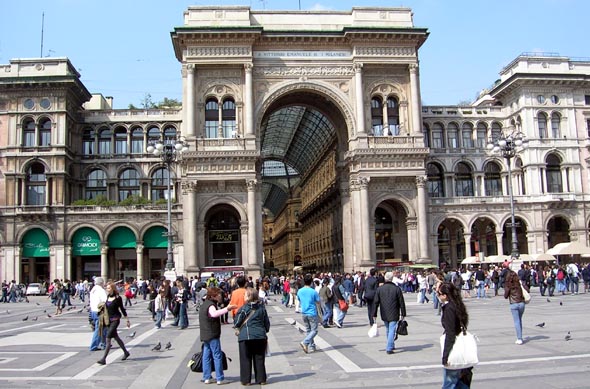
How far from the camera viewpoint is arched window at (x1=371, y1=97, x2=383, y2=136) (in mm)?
54875

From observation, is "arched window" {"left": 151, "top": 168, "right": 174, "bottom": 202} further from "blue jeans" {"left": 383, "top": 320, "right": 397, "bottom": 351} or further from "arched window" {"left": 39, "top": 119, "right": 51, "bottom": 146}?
"blue jeans" {"left": 383, "top": 320, "right": 397, "bottom": 351}

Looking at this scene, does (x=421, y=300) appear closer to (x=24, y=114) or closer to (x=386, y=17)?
(x=386, y=17)

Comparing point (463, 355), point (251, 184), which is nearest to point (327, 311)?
point (463, 355)

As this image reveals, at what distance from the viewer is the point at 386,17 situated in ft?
181

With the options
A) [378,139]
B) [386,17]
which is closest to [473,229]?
[378,139]

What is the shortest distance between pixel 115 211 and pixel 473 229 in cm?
3515

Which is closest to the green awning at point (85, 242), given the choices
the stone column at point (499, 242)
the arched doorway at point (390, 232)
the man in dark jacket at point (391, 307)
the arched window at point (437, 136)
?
the arched doorway at point (390, 232)

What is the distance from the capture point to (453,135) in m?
64.4

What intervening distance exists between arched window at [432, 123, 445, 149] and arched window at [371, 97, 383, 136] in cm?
1090

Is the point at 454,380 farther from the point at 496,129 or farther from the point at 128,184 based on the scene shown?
the point at 496,129

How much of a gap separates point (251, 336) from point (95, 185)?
186 ft

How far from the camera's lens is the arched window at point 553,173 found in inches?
2429

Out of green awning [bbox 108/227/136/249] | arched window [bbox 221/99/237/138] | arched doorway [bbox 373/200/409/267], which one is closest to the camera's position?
arched window [bbox 221/99/237/138]

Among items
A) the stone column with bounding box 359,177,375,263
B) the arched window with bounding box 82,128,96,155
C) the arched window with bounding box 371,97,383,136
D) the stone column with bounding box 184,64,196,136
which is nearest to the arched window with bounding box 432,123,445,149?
the arched window with bounding box 371,97,383,136
